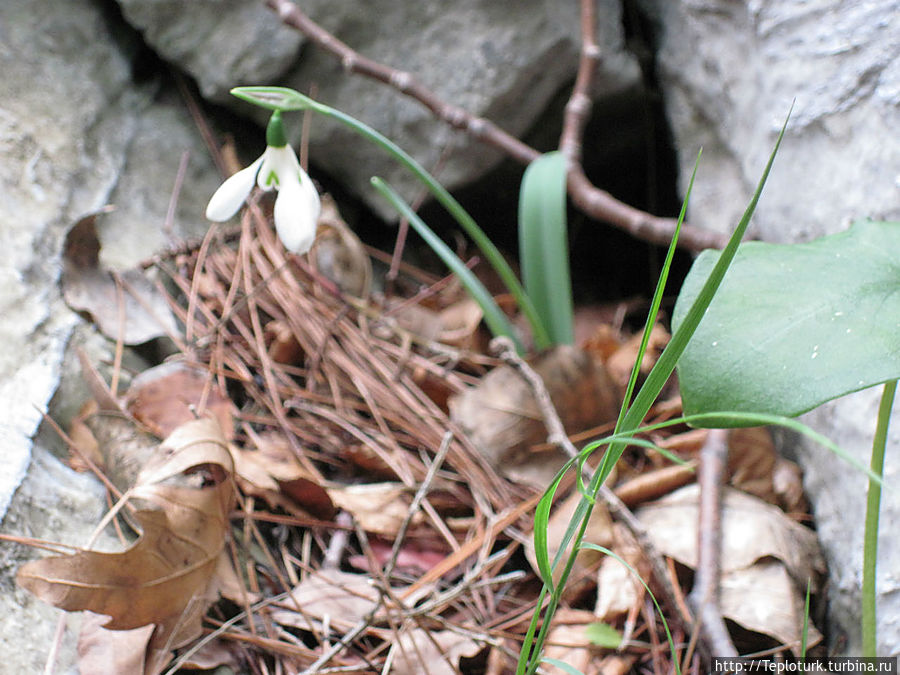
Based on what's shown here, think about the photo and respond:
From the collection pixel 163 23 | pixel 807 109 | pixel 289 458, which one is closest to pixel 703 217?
pixel 807 109

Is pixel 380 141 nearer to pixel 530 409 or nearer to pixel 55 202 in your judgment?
pixel 530 409

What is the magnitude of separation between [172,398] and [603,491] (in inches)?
23.8

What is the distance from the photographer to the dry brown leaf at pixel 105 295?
3.39 ft

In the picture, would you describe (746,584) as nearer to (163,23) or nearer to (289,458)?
(289,458)

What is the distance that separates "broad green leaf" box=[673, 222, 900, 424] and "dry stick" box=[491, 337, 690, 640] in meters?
0.24

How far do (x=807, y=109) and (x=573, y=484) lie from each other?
0.64 metres

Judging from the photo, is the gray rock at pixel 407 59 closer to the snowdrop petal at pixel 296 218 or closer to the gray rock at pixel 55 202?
the gray rock at pixel 55 202

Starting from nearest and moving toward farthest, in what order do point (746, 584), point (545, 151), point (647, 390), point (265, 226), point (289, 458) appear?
point (647, 390) → point (746, 584) → point (289, 458) → point (265, 226) → point (545, 151)

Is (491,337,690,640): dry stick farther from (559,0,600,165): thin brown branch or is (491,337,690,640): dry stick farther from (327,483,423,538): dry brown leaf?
(559,0,600,165): thin brown branch

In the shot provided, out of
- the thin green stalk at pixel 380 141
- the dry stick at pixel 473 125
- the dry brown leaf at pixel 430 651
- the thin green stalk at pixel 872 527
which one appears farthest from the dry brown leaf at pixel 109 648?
the dry stick at pixel 473 125

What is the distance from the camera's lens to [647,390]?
506 mm

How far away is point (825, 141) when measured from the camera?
98 centimetres

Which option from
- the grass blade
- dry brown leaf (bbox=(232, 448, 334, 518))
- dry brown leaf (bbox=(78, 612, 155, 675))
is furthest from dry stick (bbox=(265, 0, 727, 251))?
dry brown leaf (bbox=(78, 612, 155, 675))

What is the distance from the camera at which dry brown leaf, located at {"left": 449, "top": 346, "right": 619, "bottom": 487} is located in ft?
3.40
